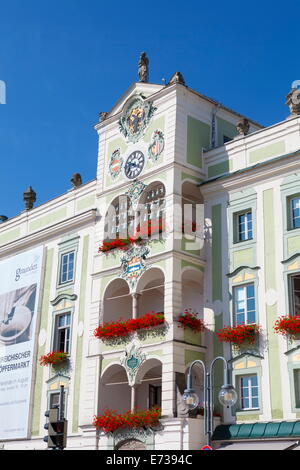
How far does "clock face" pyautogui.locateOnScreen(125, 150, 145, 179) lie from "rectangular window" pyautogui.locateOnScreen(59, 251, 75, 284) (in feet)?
18.1

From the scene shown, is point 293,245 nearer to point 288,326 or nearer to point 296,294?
point 296,294

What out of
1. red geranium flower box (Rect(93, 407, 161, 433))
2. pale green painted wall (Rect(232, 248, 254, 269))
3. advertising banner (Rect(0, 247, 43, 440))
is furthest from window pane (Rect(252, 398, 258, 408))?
advertising banner (Rect(0, 247, 43, 440))

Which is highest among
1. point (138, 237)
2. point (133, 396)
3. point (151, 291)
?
point (138, 237)

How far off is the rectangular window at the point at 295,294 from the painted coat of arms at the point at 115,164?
10606 millimetres

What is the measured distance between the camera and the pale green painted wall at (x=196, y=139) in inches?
1198

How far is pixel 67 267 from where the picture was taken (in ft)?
115

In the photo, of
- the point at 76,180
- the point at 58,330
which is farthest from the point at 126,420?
the point at 76,180

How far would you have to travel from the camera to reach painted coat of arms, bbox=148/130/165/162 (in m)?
30.6

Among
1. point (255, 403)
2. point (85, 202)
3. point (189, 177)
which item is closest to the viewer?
point (255, 403)

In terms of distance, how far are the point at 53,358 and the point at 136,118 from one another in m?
11.6

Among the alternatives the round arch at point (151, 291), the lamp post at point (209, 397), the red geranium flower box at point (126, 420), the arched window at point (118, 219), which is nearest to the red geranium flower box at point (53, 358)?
the round arch at point (151, 291)
